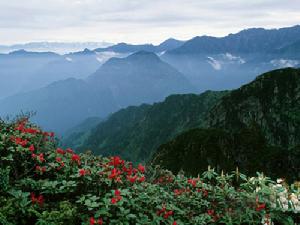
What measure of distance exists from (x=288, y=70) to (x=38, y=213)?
17165cm

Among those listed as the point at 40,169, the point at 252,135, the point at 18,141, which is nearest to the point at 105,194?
the point at 40,169

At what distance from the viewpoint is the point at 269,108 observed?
15450 centimetres

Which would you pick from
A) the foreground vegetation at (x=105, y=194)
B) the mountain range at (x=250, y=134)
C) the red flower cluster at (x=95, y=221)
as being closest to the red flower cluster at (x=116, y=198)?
the foreground vegetation at (x=105, y=194)

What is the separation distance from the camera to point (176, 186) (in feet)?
36.5

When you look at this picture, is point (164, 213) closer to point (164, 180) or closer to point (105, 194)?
point (105, 194)

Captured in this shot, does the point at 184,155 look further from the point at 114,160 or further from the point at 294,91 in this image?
the point at 294,91

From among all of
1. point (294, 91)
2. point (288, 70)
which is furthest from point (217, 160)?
point (288, 70)

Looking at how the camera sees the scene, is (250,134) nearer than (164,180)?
No

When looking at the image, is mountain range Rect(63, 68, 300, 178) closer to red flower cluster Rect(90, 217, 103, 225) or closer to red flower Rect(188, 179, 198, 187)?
red flower Rect(188, 179, 198, 187)

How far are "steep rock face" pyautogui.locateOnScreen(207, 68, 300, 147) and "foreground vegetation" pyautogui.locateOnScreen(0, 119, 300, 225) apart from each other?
13314cm

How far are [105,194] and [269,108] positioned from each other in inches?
6049

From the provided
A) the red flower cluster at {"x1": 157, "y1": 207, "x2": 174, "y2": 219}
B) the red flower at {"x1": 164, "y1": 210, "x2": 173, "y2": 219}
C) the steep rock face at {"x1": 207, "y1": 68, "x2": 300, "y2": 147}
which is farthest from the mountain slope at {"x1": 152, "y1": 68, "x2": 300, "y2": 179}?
the red flower at {"x1": 164, "y1": 210, "x2": 173, "y2": 219}

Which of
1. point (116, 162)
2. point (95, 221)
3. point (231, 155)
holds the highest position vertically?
point (116, 162)

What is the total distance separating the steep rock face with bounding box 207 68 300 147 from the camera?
14338 centimetres
